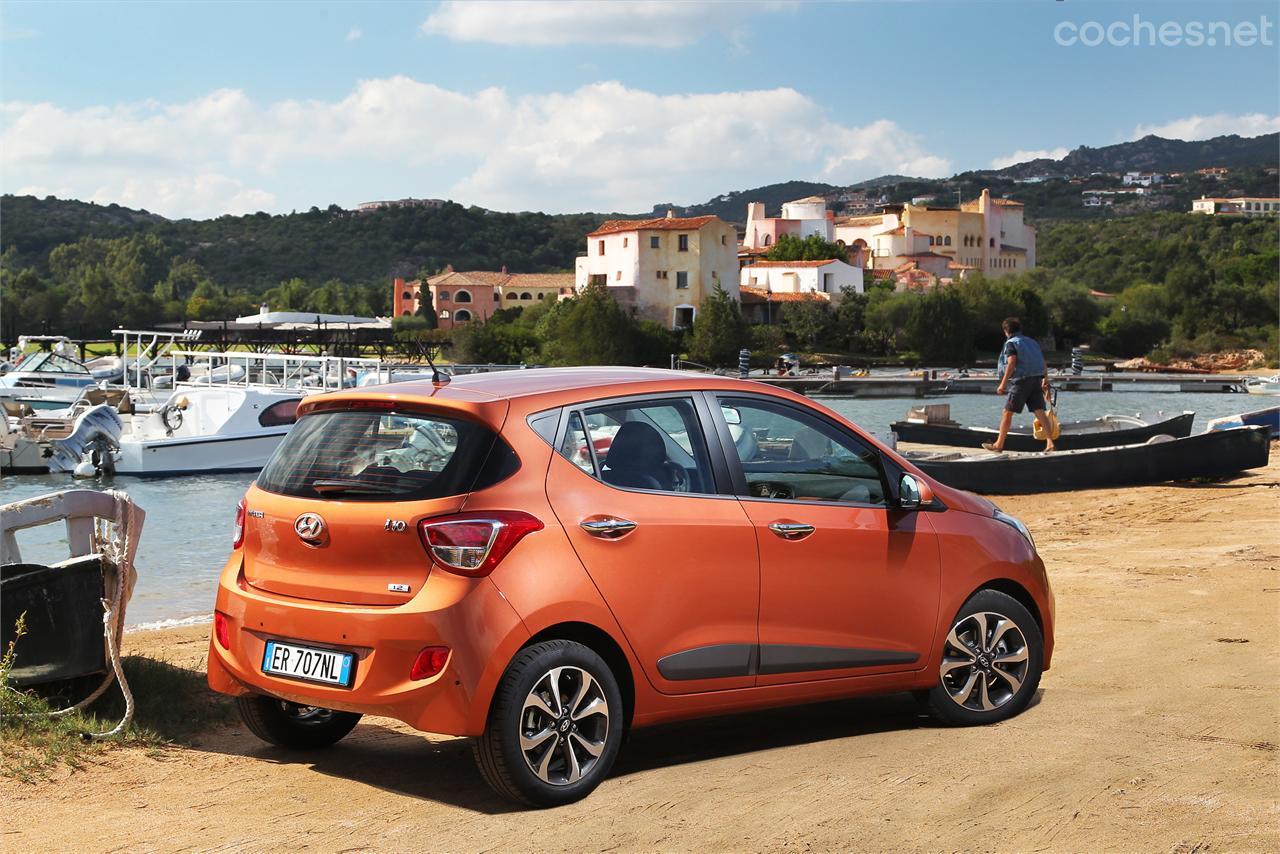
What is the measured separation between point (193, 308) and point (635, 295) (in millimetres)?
53084

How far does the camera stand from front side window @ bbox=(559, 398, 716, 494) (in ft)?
19.5

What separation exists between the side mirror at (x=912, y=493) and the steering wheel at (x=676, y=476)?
126 cm

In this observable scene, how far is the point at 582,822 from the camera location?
5520 millimetres

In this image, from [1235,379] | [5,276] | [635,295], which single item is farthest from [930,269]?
[5,276]

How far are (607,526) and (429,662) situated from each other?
2.96 feet

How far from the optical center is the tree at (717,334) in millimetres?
116938

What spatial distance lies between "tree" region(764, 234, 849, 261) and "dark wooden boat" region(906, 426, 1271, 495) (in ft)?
407

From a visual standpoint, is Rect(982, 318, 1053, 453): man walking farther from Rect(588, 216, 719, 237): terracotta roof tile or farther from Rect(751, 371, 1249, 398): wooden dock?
Rect(588, 216, 719, 237): terracotta roof tile

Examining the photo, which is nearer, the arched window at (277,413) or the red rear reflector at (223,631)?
the red rear reflector at (223,631)

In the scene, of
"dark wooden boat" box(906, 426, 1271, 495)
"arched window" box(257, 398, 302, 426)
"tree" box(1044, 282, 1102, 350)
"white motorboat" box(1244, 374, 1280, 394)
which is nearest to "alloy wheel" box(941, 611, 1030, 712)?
"dark wooden boat" box(906, 426, 1271, 495)

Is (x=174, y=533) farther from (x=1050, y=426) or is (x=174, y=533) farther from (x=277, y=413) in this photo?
(x=1050, y=426)

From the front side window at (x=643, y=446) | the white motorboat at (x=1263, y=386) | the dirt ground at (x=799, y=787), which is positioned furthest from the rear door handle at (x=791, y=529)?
the white motorboat at (x=1263, y=386)

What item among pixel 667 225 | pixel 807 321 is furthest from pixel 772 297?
pixel 667 225

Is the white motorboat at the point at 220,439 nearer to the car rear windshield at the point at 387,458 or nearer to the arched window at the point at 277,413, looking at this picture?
the arched window at the point at 277,413
